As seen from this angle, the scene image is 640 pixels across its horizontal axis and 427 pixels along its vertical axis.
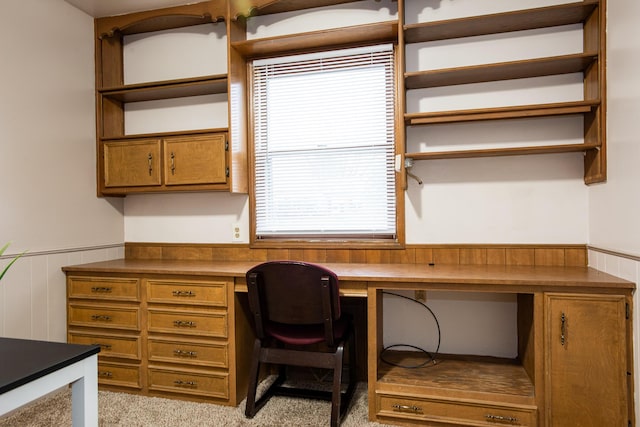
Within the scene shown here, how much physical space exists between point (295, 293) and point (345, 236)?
75 cm

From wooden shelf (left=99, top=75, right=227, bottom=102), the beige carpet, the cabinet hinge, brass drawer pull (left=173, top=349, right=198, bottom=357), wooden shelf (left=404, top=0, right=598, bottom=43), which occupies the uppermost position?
wooden shelf (left=404, top=0, right=598, bottom=43)

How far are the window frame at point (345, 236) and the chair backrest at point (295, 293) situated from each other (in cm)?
66

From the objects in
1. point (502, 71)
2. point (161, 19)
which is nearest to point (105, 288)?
point (161, 19)

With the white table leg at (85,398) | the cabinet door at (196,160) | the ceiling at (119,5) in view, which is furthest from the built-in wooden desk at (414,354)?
the ceiling at (119,5)

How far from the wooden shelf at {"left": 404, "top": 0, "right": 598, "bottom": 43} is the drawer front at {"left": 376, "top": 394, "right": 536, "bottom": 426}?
200 cm

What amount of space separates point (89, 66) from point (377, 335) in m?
2.66

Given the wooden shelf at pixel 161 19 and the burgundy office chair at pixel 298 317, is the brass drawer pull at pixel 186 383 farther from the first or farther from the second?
the wooden shelf at pixel 161 19

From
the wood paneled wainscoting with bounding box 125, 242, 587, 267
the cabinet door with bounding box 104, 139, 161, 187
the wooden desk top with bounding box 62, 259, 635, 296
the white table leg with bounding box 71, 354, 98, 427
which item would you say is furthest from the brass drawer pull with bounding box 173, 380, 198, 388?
the cabinet door with bounding box 104, 139, 161, 187

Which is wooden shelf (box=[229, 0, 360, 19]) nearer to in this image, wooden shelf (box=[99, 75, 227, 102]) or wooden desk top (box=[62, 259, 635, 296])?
wooden shelf (box=[99, 75, 227, 102])

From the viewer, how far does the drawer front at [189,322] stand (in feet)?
7.21

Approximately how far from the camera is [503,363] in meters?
2.23

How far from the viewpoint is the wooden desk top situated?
1760 millimetres

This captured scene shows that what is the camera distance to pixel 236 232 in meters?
2.73

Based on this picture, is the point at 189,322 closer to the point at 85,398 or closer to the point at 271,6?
the point at 85,398
